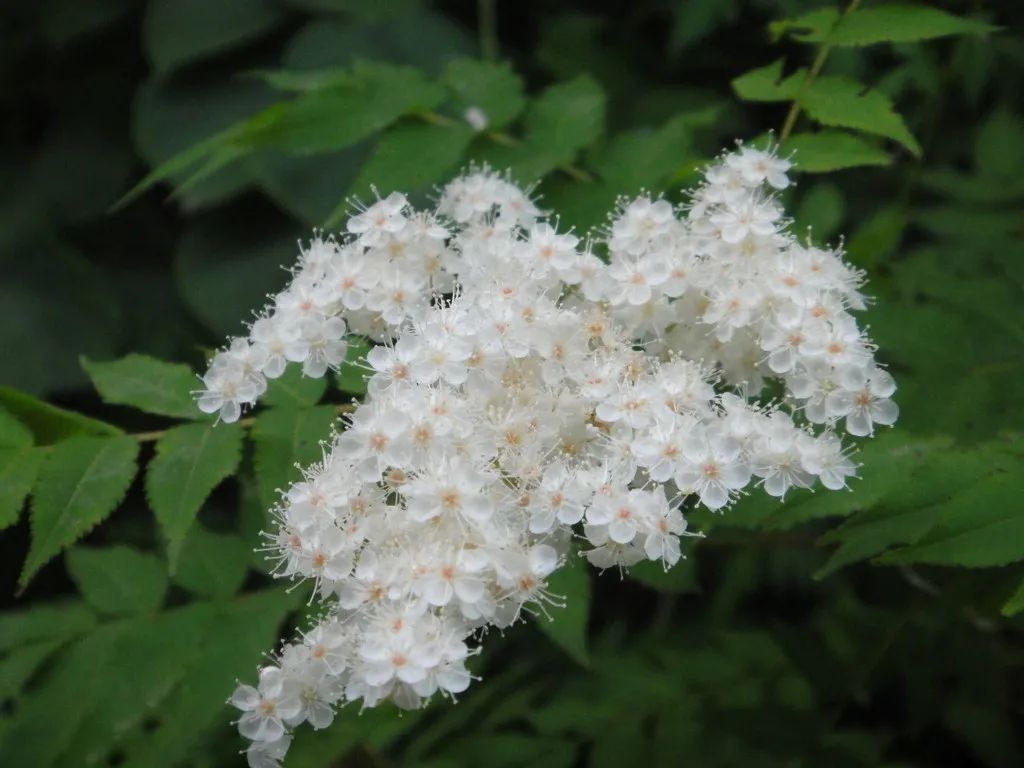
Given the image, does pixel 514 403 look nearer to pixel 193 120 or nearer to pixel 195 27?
pixel 193 120

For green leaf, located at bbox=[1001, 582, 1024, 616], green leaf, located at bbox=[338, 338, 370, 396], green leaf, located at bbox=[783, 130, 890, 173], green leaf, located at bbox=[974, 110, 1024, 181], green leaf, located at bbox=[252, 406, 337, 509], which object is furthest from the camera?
green leaf, located at bbox=[974, 110, 1024, 181]

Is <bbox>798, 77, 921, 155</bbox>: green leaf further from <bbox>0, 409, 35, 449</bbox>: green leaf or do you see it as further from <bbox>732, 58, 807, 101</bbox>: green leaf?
<bbox>0, 409, 35, 449</bbox>: green leaf

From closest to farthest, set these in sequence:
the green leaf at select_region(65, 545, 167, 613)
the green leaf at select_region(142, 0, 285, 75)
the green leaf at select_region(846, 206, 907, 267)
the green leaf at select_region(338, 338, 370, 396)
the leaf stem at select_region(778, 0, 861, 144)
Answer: the green leaf at select_region(338, 338, 370, 396)
the leaf stem at select_region(778, 0, 861, 144)
the green leaf at select_region(65, 545, 167, 613)
the green leaf at select_region(846, 206, 907, 267)
the green leaf at select_region(142, 0, 285, 75)

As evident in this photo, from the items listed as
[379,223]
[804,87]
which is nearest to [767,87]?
[804,87]

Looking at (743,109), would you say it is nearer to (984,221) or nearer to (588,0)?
(588,0)

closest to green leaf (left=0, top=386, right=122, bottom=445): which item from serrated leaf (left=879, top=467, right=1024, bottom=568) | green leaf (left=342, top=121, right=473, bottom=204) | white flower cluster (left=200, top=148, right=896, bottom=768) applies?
white flower cluster (left=200, top=148, right=896, bottom=768)
